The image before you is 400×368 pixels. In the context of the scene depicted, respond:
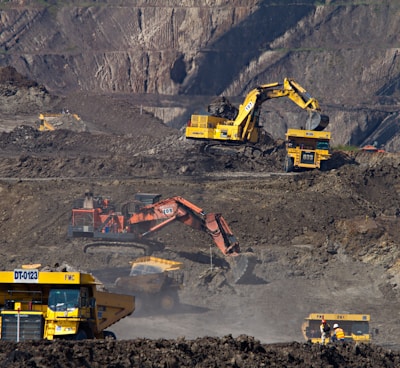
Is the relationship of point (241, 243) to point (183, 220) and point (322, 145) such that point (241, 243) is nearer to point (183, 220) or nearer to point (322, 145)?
point (183, 220)

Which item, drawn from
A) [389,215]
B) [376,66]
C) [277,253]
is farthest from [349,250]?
[376,66]

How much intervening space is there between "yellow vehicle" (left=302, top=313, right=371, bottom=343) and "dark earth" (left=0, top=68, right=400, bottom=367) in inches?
14.2

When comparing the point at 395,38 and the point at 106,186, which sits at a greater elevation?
the point at 395,38

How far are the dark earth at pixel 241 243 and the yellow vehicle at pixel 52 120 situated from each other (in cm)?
365

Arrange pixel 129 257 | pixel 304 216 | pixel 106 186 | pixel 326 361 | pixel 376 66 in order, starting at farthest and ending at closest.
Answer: pixel 376 66 < pixel 106 186 < pixel 304 216 < pixel 129 257 < pixel 326 361

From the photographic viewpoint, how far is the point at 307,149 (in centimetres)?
4966

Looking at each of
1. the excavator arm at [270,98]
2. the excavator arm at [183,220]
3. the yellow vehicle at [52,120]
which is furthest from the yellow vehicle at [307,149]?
the yellow vehicle at [52,120]

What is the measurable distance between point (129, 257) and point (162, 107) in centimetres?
5952

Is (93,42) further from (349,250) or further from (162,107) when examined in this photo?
(349,250)

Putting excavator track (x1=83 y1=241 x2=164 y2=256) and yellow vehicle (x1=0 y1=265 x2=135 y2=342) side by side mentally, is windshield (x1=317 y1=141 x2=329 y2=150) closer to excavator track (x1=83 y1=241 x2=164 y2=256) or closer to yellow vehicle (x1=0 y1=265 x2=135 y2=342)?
excavator track (x1=83 y1=241 x2=164 y2=256)

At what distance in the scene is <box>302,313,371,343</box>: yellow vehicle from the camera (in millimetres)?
31219

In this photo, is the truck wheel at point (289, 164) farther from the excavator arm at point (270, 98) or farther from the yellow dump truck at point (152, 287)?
the yellow dump truck at point (152, 287)

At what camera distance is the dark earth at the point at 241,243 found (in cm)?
2073

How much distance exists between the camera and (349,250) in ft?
132
